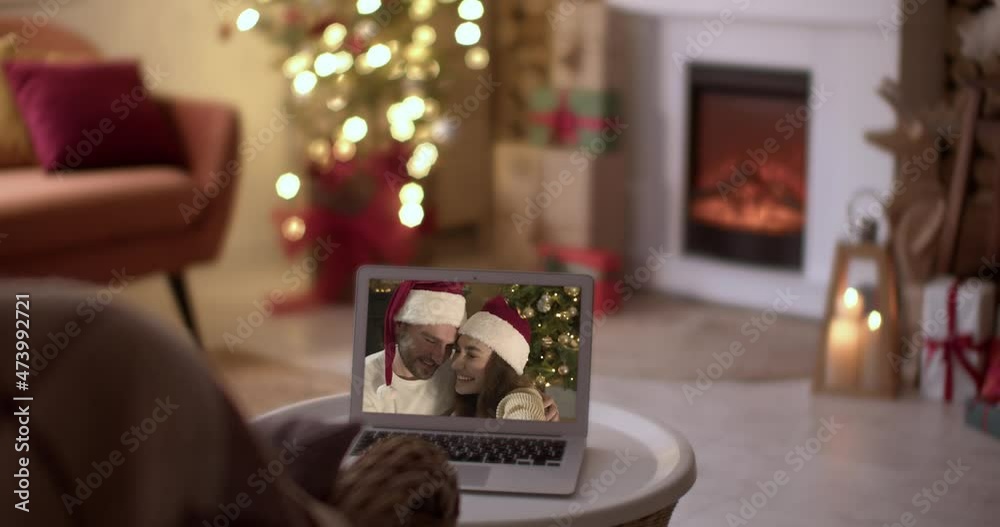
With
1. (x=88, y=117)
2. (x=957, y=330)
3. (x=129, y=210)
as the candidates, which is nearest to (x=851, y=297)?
(x=957, y=330)

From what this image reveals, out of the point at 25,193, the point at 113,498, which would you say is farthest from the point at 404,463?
the point at 25,193

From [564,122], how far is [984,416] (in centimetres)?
174

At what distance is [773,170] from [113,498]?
3.35 metres

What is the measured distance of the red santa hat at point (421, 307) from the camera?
186 centimetres

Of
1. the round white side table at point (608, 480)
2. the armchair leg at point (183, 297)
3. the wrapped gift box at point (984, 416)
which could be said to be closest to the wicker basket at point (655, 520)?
the round white side table at point (608, 480)

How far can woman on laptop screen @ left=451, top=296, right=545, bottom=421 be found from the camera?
1831 mm

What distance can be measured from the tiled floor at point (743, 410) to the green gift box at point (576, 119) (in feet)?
1.73

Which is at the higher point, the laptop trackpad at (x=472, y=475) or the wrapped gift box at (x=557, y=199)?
the wrapped gift box at (x=557, y=199)

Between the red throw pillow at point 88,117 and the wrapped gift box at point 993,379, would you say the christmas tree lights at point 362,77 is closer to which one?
the red throw pillow at point 88,117

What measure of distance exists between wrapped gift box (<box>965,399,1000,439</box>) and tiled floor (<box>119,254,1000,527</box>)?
23 millimetres

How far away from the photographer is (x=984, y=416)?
295 cm

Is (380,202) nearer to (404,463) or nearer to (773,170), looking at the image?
(773,170)

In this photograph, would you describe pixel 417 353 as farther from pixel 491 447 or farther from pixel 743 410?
pixel 743 410

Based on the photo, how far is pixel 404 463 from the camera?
1318mm
